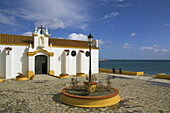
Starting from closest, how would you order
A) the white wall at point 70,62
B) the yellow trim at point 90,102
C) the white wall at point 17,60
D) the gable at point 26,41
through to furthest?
1. the yellow trim at point 90,102
2. the white wall at point 17,60
3. the gable at point 26,41
4. the white wall at point 70,62

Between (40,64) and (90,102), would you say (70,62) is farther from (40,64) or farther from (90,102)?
(90,102)

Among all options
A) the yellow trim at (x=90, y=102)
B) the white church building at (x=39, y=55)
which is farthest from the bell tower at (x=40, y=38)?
the yellow trim at (x=90, y=102)

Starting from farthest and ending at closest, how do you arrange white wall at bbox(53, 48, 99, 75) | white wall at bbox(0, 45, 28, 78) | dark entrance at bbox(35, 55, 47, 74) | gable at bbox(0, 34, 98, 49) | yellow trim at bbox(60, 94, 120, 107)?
white wall at bbox(53, 48, 99, 75)
dark entrance at bbox(35, 55, 47, 74)
gable at bbox(0, 34, 98, 49)
white wall at bbox(0, 45, 28, 78)
yellow trim at bbox(60, 94, 120, 107)

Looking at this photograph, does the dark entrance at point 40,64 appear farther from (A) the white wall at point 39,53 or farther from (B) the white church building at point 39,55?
(A) the white wall at point 39,53

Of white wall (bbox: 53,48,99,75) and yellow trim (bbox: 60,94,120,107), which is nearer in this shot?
yellow trim (bbox: 60,94,120,107)

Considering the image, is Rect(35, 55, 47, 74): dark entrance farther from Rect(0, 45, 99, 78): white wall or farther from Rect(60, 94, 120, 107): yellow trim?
Rect(60, 94, 120, 107): yellow trim

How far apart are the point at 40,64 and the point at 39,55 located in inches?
55.8

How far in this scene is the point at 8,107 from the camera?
6078 millimetres

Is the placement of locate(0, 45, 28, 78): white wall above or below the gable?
below

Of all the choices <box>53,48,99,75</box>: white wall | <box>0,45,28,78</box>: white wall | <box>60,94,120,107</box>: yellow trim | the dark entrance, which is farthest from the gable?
<box>60,94,120,107</box>: yellow trim

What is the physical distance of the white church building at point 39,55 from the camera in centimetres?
1611

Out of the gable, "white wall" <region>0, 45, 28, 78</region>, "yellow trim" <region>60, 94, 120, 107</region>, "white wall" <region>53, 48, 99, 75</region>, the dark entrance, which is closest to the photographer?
"yellow trim" <region>60, 94, 120, 107</region>

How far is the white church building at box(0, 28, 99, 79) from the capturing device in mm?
16109

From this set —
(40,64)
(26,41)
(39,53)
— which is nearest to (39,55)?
(39,53)
